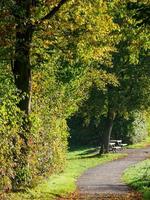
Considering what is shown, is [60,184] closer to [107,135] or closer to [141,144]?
[107,135]

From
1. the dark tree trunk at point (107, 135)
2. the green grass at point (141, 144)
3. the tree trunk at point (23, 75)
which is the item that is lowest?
the green grass at point (141, 144)

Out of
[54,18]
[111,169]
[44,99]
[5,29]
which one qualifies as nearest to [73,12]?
[54,18]

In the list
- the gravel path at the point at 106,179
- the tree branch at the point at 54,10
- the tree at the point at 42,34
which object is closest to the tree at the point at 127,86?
the gravel path at the point at 106,179

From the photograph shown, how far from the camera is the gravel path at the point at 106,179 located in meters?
24.1

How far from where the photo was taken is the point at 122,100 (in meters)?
49.4

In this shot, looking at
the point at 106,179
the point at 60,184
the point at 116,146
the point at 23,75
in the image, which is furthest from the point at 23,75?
the point at 116,146

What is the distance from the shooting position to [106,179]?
1165 inches

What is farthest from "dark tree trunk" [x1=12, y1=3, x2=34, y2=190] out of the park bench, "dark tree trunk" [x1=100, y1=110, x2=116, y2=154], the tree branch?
the park bench

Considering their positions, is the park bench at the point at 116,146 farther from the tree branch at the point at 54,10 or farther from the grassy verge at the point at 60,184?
the tree branch at the point at 54,10

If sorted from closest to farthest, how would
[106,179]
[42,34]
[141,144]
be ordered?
[42,34] < [106,179] < [141,144]

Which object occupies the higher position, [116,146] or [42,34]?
[42,34]

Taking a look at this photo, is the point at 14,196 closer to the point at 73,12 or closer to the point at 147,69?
the point at 73,12

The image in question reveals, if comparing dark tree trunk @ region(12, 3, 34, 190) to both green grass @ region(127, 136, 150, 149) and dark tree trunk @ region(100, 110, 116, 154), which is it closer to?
dark tree trunk @ region(100, 110, 116, 154)

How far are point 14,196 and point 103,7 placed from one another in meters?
9.57
